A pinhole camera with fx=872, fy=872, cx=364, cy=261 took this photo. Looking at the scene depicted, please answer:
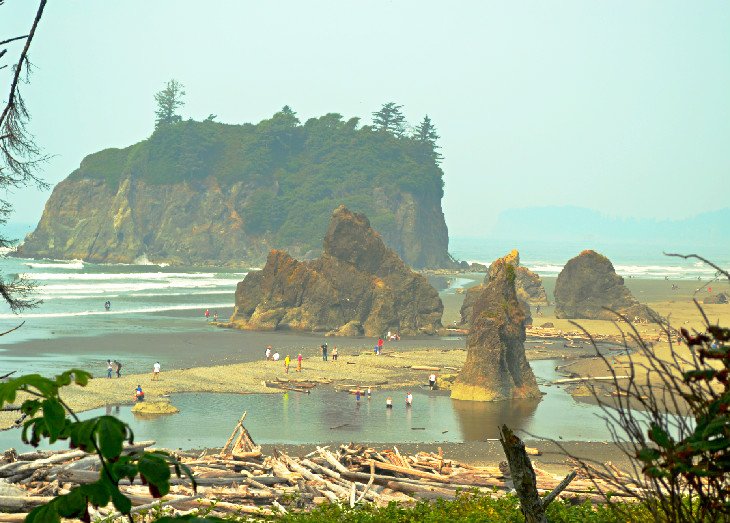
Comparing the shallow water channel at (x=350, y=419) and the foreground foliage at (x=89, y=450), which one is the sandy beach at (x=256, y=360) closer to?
the shallow water channel at (x=350, y=419)

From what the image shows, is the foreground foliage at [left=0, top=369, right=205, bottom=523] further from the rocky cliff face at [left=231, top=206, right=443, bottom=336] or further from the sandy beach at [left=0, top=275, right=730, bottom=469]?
the rocky cliff face at [left=231, top=206, right=443, bottom=336]

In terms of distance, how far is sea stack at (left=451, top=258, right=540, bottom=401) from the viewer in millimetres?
35031

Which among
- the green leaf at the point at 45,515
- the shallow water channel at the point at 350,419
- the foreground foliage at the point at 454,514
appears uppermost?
the green leaf at the point at 45,515

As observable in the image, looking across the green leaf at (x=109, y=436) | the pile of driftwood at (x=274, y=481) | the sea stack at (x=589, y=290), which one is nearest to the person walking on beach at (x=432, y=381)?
the pile of driftwood at (x=274, y=481)

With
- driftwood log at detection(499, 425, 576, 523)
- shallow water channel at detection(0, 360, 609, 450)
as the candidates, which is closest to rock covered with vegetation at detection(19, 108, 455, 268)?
shallow water channel at detection(0, 360, 609, 450)

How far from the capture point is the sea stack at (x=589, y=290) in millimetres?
66562

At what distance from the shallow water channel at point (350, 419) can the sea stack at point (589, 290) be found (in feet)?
102

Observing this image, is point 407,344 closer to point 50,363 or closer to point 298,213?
point 50,363

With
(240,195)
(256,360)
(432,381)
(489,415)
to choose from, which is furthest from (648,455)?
(240,195)

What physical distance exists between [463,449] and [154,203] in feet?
469

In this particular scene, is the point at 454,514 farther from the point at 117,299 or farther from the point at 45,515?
the point at 117,299

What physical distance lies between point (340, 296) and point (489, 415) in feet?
95.3

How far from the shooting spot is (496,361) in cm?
3509

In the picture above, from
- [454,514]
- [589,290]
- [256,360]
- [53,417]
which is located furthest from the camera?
[589,290]
